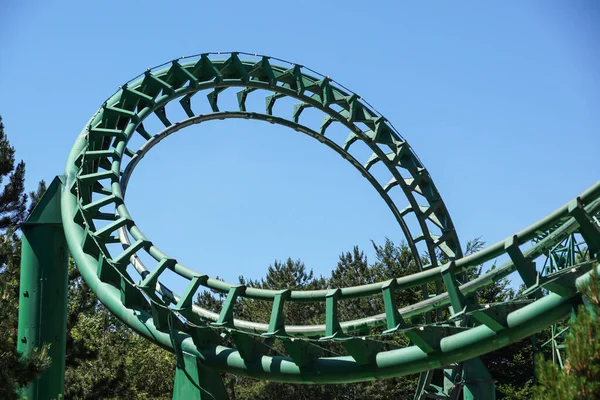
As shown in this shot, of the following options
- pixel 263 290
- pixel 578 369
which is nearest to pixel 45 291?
pixel 263 290

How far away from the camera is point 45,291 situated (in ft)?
45.1

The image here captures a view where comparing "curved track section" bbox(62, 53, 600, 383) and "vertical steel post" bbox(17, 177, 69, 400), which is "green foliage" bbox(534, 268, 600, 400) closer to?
"curved track section" bbox(62, 53, 600, 383)

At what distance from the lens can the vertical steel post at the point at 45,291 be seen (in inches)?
526

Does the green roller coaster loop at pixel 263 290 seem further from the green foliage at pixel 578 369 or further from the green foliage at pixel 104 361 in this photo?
the green foliage at pixel 104 361

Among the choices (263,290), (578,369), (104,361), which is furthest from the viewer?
(104,361)

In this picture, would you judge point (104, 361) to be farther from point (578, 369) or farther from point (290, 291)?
point (578, 369)

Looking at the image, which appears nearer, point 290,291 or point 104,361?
point 290,291

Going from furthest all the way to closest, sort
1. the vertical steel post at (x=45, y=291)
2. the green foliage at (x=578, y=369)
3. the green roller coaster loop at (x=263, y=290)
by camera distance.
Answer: the vertical steel post at (x=45, y=291) → the green roller coaster loop at (x=263, y=290) → the green foliage at (x=578, y=369)

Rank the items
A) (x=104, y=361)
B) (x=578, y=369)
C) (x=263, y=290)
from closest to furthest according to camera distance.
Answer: (x=578, y=369), (x=263, y=290), (x=104, y=361)

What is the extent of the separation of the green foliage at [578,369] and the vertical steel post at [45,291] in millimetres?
8744

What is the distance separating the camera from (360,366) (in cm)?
1038

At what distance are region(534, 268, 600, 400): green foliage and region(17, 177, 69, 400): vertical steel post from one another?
28.7ft

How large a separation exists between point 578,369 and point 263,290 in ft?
18.5

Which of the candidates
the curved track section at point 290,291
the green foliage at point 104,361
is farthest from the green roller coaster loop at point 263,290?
the green foliage at point 104,361
